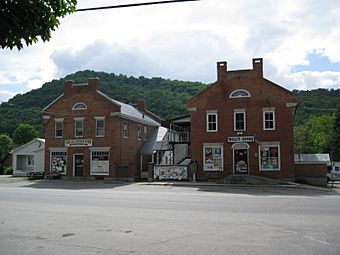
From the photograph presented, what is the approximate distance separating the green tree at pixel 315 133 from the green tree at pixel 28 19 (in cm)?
7892

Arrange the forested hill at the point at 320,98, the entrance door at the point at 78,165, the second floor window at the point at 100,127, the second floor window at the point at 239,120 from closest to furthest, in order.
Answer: the second floor window at the point at 239,120, the second floor window at the point at 100,127, the entrance door at the point at 78,165, the forested hill at the point at 320,98

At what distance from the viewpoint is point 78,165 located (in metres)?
38.9

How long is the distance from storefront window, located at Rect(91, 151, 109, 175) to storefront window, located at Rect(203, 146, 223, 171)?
30.5 feet

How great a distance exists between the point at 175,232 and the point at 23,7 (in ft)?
21.6

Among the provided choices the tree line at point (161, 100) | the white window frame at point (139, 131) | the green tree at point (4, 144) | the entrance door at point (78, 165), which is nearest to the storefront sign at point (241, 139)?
the white window frame at point (139, 131)

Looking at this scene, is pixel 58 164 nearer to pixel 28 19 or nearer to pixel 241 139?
pixel 241 139

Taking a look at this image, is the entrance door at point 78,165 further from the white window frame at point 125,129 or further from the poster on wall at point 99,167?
the white window frame at point 125,129

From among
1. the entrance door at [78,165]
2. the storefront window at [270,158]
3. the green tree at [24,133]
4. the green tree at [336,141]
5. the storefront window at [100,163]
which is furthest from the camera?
the green tree at [24,133]

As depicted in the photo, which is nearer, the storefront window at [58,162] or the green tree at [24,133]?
the storefront window at [58,162]

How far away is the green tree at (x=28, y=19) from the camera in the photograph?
222 inches

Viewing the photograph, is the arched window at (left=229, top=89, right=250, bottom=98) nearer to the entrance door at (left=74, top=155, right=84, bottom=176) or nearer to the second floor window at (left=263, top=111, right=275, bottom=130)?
the second floor window at (left=263, top=111, right=275, bottom=130)

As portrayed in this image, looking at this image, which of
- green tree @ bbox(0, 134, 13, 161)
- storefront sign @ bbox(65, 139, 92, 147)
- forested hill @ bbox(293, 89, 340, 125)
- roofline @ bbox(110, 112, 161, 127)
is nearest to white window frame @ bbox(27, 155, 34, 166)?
roofline @ bbox(110, 112, 161, 127)

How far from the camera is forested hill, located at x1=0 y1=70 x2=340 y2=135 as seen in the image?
190 ft

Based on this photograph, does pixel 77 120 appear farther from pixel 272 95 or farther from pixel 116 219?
pixel 116 219
